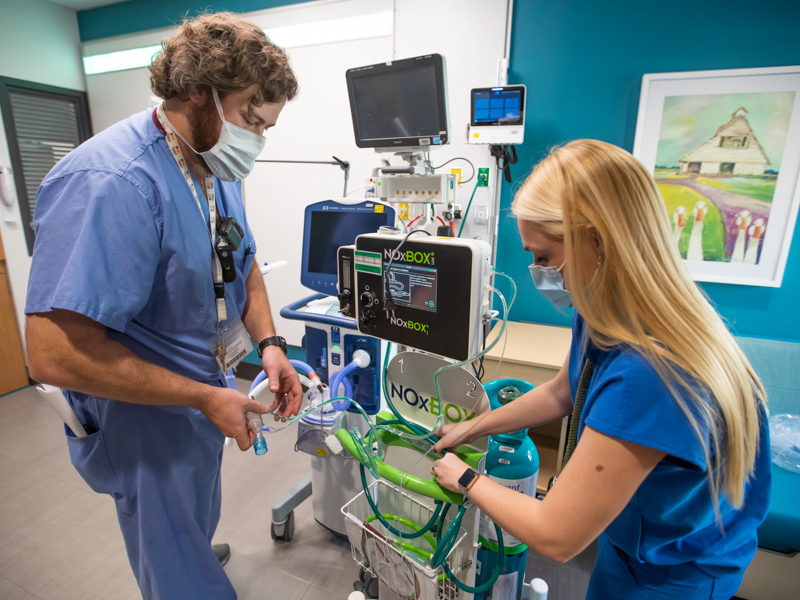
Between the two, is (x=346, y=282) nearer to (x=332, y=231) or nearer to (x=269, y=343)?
(x=269, y=343)

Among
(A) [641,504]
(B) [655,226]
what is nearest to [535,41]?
(B) [655,226]

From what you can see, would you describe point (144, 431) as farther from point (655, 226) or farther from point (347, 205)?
point (655, 226)

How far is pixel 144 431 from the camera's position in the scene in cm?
105

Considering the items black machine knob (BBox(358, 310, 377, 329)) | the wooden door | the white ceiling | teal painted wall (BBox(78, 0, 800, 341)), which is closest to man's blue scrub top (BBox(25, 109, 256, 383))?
black machine knob (BBox(358, 310, 377, 329))

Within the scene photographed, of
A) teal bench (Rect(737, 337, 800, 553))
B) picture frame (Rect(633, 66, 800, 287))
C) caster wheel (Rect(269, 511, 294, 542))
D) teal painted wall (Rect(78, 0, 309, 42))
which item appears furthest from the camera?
teal painted wall (Rect(78, 0, 309, 42))

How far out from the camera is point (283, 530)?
1.94 meters

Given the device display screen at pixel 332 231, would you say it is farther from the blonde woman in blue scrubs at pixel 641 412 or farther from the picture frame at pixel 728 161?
the picture frame at pixel 728 161

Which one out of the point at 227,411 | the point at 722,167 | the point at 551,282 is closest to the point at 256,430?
the point at 227,411

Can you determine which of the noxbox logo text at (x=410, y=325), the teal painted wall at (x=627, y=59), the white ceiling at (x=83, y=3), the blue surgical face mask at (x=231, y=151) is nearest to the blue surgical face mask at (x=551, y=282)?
the noxbox logo text at (x=410, y=325)

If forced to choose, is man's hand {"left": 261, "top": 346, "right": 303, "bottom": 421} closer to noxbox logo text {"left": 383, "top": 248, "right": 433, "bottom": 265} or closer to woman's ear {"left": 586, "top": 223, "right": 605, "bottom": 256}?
noxbox logo text {"left": 383, "top": 248, "right": 433, "bottom": 265}

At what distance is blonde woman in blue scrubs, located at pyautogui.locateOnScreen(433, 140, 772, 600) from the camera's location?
27.9 inches

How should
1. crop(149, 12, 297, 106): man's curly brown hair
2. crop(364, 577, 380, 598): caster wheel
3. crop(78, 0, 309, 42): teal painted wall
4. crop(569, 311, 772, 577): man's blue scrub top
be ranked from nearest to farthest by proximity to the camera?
crop(569, 311, 772, 577): man's blue scrub top, crop(149, 12, 297, 106): man's curly brown hair, crop(364, 577, 380, 598): caster wheel, crop(78, 0, 309, 42): teal painted wall

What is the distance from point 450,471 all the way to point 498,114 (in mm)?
1849

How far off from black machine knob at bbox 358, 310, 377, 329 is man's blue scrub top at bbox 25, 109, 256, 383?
0.38 m
